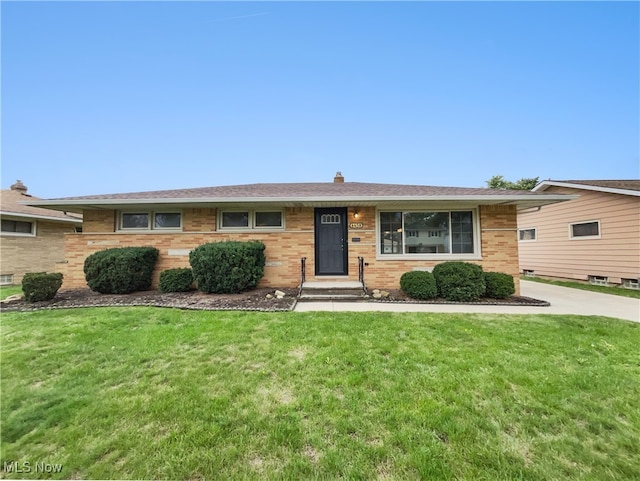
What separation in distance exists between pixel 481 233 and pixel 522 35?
841 cm

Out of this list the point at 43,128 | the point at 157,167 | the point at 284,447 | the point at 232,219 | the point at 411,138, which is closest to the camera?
the point at 284,447

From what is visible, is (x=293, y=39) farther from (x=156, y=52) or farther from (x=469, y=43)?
(x=469, y=43)

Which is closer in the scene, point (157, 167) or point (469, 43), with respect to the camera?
point (469, 43)

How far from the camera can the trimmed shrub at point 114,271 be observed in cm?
684

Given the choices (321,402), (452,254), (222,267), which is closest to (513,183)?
(452,254)

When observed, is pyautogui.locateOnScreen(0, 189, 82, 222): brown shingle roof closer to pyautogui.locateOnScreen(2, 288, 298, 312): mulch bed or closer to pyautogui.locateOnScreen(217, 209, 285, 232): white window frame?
pyautogui.locateOnScreen(2, 288, 298, 312): mulch bed

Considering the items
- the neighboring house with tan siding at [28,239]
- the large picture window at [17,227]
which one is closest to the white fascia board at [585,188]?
the neighboring house with tan siding at [28,239]

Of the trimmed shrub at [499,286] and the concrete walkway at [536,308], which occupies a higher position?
the trimmed shrub at [499,286]

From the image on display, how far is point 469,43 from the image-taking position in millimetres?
10445

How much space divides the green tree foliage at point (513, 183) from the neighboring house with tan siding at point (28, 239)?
3160 cm

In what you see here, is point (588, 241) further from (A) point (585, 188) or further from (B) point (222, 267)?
(B) point (222, 267)

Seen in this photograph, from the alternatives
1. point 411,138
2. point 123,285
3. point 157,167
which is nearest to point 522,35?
point 411,138

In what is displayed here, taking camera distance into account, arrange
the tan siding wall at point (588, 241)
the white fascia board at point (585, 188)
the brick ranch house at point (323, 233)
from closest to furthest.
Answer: the brick ranch house at point (323, 233) < the white fascia board at point (585, 188) < the tan siding wall at point (588, 241)

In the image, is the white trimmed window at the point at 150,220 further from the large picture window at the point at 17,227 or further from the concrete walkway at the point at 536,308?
the large picture window at the point at 17,227
